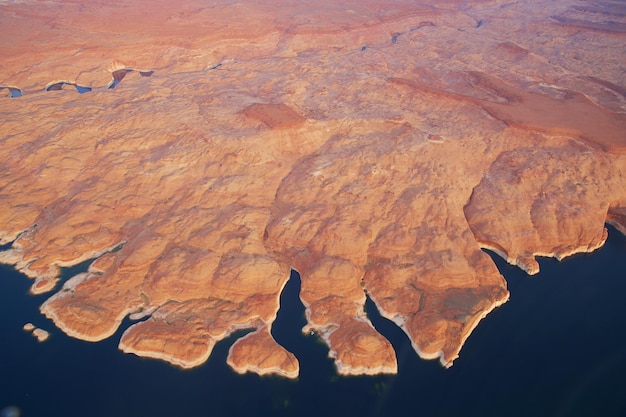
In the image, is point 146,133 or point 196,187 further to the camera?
point 146,133

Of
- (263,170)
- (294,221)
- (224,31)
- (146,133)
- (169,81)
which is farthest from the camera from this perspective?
(224,31)

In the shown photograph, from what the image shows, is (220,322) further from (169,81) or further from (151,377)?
(169,81)

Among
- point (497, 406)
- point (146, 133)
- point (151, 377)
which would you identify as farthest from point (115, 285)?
point (497, 406)

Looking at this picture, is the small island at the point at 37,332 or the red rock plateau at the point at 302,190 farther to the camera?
the red rock plateau at the point at 302,190

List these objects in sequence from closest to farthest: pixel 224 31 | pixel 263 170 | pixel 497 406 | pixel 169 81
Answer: pixel 497 406, pixel 263 170, pixel 169 81, pixel 224 31

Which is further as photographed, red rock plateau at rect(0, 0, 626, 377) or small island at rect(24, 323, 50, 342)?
red rock plateau at rect(0, 0, 626, 377)

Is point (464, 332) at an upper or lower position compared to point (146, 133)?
lower

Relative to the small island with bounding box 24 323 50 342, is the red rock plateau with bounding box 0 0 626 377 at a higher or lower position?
higher

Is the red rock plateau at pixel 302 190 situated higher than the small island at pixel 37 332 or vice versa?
the red rock plateau at pixel 302 190
